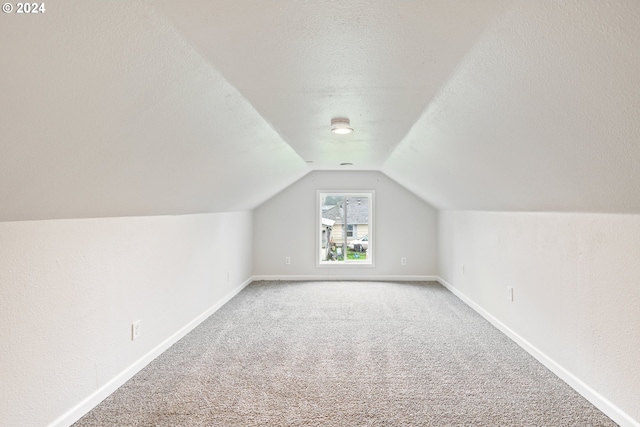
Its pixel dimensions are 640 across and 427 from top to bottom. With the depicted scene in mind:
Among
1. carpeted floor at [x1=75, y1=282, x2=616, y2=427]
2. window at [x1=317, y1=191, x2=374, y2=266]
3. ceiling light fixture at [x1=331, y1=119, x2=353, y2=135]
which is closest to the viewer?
carpeted floor at [x1=75, y1=282, x2=616, y2=427]

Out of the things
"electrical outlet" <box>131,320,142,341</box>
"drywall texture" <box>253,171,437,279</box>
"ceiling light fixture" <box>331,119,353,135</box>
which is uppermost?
"ceiling light fixture" <box>331,119,353,135</box>

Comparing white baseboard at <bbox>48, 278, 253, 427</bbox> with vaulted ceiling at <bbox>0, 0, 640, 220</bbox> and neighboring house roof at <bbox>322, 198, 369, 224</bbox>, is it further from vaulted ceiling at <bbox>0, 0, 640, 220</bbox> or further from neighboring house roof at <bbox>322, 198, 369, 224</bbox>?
neighboring house roof at <bbox>322, 198, 369, 224</bbox>

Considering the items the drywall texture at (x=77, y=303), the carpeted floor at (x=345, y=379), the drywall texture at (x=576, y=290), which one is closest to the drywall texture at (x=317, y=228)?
the carpeted floor at (x=345, y=379)

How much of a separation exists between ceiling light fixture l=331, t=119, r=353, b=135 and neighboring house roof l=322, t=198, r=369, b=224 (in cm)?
328

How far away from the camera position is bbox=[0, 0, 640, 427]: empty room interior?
39.9 inches

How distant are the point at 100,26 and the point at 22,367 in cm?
157

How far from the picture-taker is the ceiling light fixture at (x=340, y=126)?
224 cm

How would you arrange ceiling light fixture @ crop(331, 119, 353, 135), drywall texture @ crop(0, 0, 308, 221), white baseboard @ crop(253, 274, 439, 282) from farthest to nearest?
white baseboard @ crop(253, 274, 439, 282)
ceiling light fixture @ crop(331, 119, 353, 135)
drywall texture @ crop(0, 0, 308, 221)

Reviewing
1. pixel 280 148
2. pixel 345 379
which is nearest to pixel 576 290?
pixel 345 379

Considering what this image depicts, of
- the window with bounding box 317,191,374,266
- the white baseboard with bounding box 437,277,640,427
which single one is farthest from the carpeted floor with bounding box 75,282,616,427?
the window with bounding box 317,191,374,266

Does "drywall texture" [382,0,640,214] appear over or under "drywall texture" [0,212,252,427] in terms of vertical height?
over

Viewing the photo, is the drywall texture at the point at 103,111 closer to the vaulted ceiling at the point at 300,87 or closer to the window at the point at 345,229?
the vaulted ceiling at the point at 300,87

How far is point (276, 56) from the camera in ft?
4.37

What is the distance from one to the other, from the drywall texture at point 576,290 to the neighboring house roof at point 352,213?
2387 millimetres
